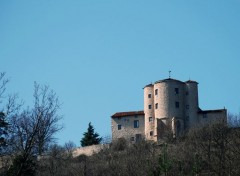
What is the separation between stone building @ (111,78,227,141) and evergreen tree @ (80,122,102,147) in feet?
13.6

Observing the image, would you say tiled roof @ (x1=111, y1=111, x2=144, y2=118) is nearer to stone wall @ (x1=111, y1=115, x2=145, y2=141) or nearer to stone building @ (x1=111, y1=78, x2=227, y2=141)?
stone building @ (x1=111, y1=78, x2=227, y2=141)

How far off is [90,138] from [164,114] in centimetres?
1208

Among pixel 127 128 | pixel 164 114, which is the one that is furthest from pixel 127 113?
pixel 164 114

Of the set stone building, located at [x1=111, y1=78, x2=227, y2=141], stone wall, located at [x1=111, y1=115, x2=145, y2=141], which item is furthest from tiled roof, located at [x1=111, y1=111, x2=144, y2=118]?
stone wall, located at [x1=111, y1=115, x2=145, y2=141]

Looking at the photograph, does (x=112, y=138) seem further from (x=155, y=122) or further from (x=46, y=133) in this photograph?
(x=46, y=133)

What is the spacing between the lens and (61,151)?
209 feet

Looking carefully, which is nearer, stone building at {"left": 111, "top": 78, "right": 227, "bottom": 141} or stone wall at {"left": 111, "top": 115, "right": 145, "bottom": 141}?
stone building at {"left": 111, "top": 78, "right": 227, "bottom": 141}

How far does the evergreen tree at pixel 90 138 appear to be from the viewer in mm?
73025

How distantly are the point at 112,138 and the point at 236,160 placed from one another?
40.8 metres

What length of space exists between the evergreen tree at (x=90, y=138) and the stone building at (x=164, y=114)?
4.14 metres

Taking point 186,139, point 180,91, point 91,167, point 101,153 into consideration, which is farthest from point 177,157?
point 180,91

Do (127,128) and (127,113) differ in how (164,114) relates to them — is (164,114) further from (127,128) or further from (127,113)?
(127,113)

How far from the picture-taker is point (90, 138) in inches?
2908

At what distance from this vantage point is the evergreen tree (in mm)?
73025
